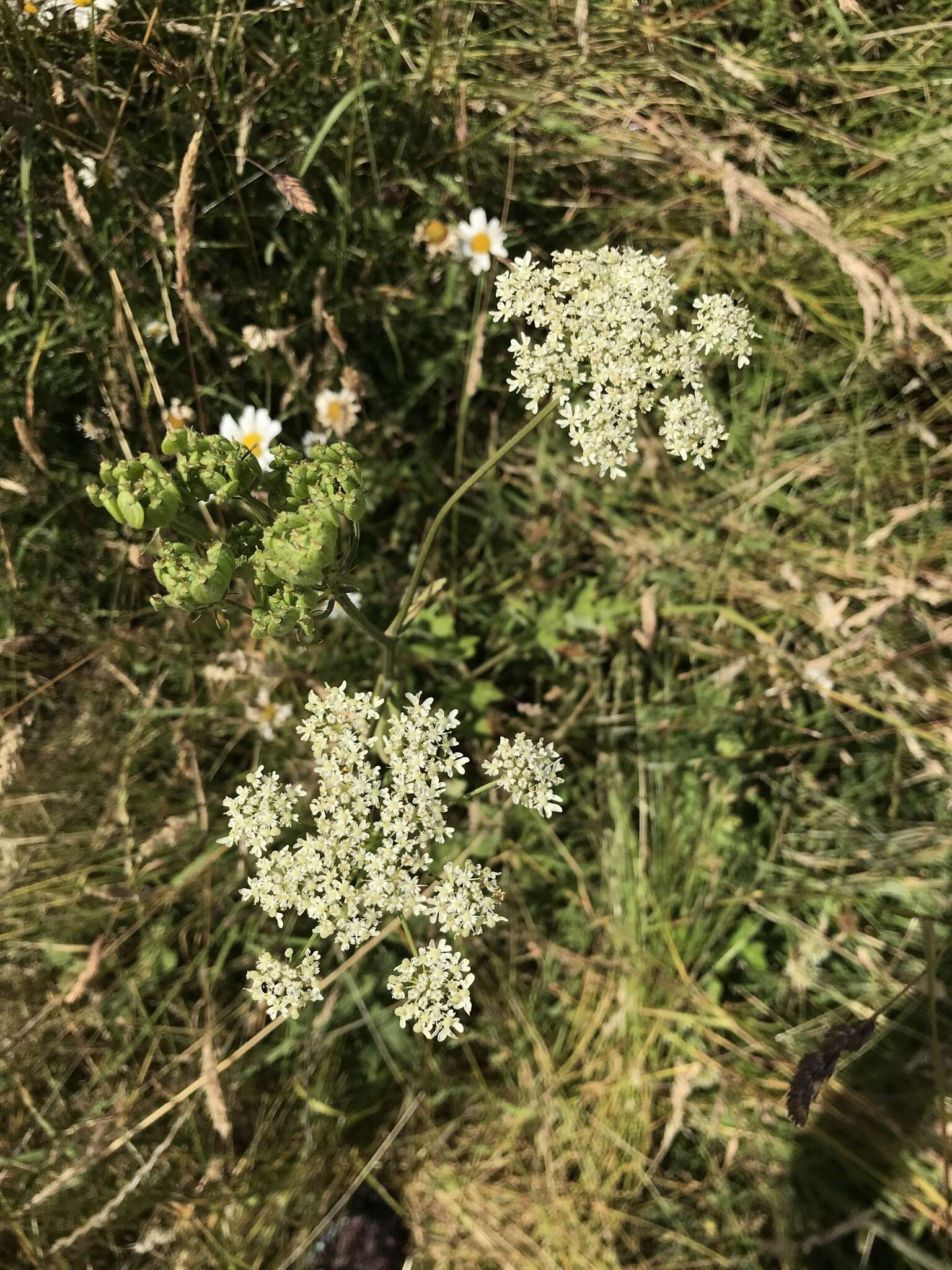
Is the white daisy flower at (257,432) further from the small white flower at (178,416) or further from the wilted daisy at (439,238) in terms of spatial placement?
the wilted daisy at (439,238)

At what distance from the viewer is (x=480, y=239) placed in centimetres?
334

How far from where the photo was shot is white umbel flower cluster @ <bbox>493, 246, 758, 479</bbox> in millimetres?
2072

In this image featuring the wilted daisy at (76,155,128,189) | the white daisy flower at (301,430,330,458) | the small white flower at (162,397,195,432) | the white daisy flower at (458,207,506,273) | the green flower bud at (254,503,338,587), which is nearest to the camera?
the green flower bud at (254,503,338,587)

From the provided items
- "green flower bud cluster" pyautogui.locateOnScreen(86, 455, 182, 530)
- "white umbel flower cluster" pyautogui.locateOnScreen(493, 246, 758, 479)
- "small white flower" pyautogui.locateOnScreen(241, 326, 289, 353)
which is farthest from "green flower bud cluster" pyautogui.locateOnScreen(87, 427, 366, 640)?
Result: "small white flower" pyautogui.locateOnScreen(241, 326, 289, 353)

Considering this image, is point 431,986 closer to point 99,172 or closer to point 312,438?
point 312,438

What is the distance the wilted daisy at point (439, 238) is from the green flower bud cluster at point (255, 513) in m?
1.83

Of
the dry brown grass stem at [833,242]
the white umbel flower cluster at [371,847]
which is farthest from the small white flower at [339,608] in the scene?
the dry brown grass stem at [833,242]

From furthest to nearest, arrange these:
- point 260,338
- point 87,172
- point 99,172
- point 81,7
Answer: point 260,338, point 87,172, point 99,172, point 81,7

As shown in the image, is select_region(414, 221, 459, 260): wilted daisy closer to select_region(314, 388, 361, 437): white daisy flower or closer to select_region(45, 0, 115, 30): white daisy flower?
select_region(314, 388, 361, 437): white daisy flower

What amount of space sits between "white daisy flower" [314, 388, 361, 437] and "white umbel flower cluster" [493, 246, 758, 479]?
44.1 inches

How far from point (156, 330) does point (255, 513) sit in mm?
1740

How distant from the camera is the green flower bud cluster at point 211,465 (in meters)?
1.78

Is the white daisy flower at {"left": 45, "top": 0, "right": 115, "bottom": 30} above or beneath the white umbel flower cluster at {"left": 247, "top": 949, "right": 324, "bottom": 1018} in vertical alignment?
above

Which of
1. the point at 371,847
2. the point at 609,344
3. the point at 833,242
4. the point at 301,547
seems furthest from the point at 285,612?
the point at 833,242
